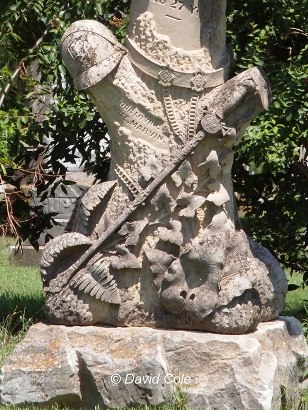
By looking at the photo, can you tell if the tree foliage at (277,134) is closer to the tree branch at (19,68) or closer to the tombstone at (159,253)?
the tree branch at (19,68)

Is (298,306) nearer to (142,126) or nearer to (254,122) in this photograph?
(254,122)

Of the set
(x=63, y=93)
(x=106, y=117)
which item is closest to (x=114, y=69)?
(x=106, y=117)

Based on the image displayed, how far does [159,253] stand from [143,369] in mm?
551

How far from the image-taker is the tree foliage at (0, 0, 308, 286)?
22.1ft

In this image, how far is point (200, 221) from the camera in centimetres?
519

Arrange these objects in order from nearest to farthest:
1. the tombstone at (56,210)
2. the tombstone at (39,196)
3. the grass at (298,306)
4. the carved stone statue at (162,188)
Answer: the carved stone statue at (162,188)
the grass at (298,306)
the tombstone at (39,196)
the tombstone at (56,210)

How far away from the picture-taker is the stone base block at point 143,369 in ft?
16.0

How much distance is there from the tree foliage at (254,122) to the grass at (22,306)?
1.69 feet

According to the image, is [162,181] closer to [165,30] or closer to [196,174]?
[196,174]

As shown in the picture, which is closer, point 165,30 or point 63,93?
point 165,30

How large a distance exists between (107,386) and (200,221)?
89cm

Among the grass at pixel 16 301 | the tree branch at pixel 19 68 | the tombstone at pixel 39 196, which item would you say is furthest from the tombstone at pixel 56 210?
the tree branch at pixel 19 68

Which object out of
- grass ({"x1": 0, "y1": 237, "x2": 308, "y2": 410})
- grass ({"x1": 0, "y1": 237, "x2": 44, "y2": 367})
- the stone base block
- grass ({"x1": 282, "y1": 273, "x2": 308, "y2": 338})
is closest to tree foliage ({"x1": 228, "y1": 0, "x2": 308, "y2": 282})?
grass ({"x1": 282, "y1": 273, "x2": 308, "y2": 338})

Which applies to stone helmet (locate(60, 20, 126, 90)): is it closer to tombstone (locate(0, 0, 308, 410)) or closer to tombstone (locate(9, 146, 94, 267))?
tombstone (locate(0, 0, 308, 410))
